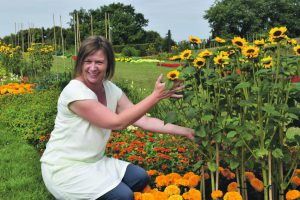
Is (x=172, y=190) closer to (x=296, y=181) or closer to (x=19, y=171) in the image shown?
(x=296, y=181)

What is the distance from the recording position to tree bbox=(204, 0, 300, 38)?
45.8 metres

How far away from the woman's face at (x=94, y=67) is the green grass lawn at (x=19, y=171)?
132 centimetres

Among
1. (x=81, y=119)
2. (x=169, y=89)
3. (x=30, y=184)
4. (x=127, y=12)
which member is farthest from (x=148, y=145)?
(x=127, y=12)

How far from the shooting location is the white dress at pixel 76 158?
290 cm

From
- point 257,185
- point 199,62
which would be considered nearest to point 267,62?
point 199,62

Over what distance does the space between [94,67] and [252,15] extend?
45.0 metres

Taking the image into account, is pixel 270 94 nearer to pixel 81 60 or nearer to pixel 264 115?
pixel 264 115

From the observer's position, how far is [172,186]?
2.84m

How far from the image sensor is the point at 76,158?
9.84 feet

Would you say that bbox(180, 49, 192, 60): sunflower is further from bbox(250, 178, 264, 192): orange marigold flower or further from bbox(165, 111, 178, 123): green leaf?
bbox(250, 178, 264, 192): orange marigold flower

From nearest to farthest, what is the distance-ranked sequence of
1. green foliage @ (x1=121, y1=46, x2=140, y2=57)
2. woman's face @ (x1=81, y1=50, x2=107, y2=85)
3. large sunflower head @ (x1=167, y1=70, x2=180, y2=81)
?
large sunflower head @ (x1=167, y1=70, x2=180, y2=81) < woman's face @ (x1=81, y1=50, x2=107, y2=85) < green foliage @ (x1=121, y1=46, x2=140, y2=57)

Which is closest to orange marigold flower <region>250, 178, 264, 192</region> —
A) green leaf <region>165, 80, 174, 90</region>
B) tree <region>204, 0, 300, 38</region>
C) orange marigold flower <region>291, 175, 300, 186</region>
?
orange marigold flower <region>291, 175, 300, 186</region>

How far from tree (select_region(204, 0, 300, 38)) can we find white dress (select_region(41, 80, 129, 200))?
43835 mm

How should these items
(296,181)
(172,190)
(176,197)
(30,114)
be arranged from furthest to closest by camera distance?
(30,114) → (296,181) → (172,190) → (176,197)
